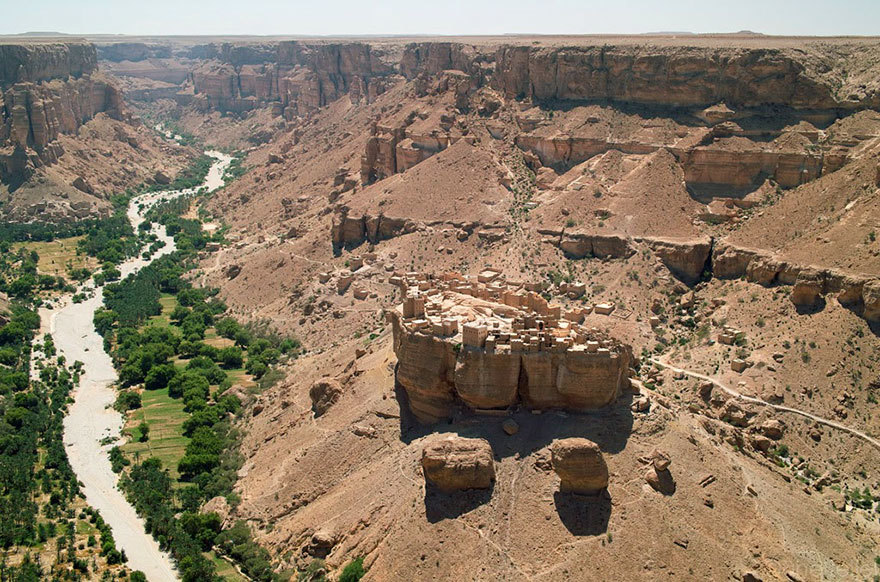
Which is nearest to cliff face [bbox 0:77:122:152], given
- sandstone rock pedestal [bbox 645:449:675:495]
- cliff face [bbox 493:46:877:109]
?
cliff face [bbox 493:46:877:109]

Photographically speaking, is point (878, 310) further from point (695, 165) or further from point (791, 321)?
point (695, 165)

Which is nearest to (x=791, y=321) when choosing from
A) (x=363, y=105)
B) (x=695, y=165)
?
(x=695, y=165)

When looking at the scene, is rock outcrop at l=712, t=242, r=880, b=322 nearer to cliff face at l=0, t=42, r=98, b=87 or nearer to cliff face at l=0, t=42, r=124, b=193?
cliff face at l=0, t=42, r=124, b=193

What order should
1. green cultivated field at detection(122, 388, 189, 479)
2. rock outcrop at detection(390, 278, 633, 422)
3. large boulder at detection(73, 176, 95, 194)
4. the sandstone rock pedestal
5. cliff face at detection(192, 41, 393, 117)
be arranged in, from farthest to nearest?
cliff face at detection(192, 41, 393, 117) → large boulder at detection(73, 176, 95, 194) → green cultivated field at detection(122, 388, 189, 479) → rock outcrop at detection(390, 278, 633, 422) → the sandstone rock pedestal

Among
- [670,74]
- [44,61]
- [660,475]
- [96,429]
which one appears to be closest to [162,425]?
[96,429]

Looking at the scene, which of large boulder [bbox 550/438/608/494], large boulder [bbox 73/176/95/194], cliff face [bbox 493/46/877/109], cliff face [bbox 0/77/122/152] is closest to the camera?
large boulder [bbox 550/438/608/494]

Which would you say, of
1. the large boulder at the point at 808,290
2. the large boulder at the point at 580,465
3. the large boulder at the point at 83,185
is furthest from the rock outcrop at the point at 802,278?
the large boulder at the point at 83,185

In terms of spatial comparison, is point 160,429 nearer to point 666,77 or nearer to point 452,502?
point 452,502
